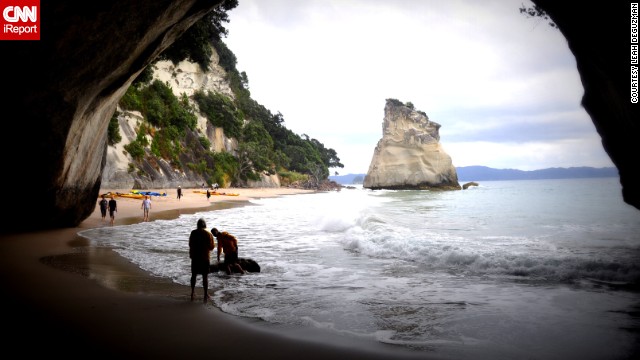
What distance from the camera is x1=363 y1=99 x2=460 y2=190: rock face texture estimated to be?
8838cm

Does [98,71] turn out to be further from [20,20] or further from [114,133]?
[114,133]

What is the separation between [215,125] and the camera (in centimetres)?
6312

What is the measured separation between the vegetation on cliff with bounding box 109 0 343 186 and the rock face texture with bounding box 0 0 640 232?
19.7 ft

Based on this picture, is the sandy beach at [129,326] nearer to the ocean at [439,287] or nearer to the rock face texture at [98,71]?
the ocean at [439,287]

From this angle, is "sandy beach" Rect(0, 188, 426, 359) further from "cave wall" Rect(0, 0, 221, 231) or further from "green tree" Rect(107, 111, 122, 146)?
"green tree" Rect(107, 111, 122, 146)

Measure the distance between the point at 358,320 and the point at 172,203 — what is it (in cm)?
2781

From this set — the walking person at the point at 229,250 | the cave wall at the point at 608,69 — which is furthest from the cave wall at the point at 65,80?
the cave wall at the point at 608,69

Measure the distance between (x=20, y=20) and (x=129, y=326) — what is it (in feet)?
20.9

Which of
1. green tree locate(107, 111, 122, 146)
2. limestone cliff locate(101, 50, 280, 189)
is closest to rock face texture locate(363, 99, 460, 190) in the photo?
limestone cliff locate(101, 50, 280, 189)

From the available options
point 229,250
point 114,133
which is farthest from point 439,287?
point 114,133

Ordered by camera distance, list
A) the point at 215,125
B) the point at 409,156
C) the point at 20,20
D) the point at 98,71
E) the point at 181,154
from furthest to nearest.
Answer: the point at 409,156
the point at 215,125
the point at 181,154
the point at 98,71
the point at 20,20

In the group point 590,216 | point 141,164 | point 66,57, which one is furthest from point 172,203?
point 590,216

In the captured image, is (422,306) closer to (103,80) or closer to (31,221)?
(103,80)

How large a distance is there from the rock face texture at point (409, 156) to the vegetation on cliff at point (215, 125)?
17.3 m
